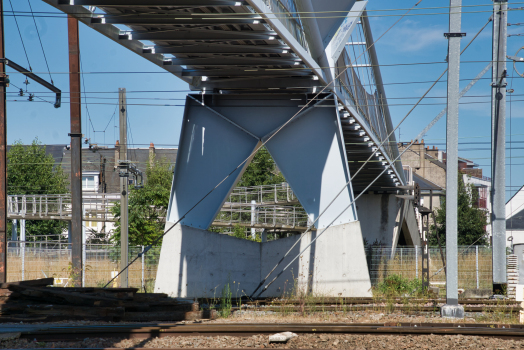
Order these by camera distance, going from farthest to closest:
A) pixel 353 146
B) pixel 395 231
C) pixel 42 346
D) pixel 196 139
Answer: pixel 395 231, pixel 353 146, pixel 196 139, pixel 42 346

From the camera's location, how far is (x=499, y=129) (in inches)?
689

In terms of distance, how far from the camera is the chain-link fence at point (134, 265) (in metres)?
21.4

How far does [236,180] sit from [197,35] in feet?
15.7

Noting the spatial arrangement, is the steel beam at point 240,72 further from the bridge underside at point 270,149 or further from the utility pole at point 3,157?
the utility pole at point 3,157

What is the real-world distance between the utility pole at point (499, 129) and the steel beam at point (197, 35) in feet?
28.0

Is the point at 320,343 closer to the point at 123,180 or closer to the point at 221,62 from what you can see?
the point at 221,62

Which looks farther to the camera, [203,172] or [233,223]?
[233,223]

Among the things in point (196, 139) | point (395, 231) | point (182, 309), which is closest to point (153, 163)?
point (395, 231)

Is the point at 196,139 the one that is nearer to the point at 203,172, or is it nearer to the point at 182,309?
the point at 203,172

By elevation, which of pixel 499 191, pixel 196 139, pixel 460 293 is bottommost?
pixel 460 293

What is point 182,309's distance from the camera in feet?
38.8

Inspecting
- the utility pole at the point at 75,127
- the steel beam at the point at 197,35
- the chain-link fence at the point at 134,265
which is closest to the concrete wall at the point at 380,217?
the chain-link fence at the point at 134,265

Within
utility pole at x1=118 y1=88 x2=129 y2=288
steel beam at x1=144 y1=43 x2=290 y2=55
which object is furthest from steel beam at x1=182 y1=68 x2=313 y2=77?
utility pole at x1=118 y1=88 x2=129 y2=288

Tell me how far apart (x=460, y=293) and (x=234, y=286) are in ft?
23.8
